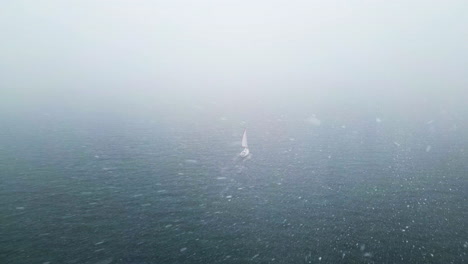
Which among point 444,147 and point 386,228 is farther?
point 444,147

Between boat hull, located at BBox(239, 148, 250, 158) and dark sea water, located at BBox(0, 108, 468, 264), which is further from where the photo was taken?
boat hull, located at BBox(239, 148, 250, 158)

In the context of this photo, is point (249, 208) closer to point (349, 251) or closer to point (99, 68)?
point (349, 251)

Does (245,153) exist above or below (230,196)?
above

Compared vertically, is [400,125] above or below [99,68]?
below

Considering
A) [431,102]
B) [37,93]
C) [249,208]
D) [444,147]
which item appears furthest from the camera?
[37,93]

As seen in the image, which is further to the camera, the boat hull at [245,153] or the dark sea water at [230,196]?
the boat hull at [245,153]

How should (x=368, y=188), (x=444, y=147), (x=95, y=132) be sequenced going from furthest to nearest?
(x=95, y=132) → (x=444, y=147) → (x=368, y=188)

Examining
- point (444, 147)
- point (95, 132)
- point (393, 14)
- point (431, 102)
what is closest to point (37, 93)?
point (95, 132)

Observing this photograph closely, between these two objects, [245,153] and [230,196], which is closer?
[230,196]
